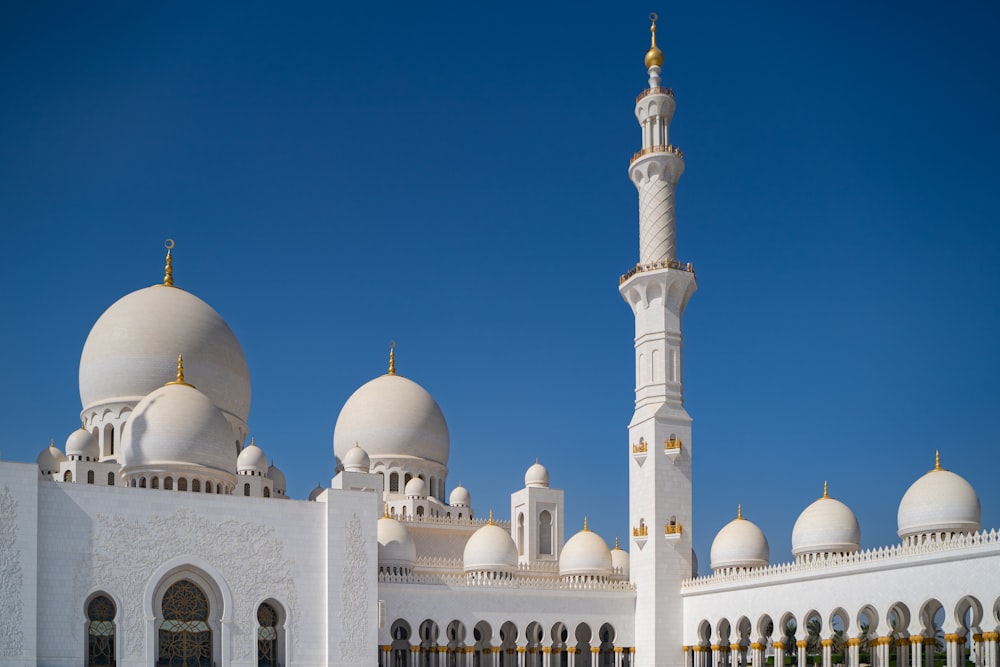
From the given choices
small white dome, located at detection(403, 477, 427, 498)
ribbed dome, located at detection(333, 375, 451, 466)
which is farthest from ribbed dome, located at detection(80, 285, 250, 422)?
small white dome, located at detection(403, 477, 427, 498)

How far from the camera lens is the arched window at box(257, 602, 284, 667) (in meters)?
23.4

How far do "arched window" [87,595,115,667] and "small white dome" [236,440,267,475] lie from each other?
22.6 feet

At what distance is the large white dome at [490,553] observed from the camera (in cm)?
2783

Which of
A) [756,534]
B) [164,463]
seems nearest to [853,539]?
[756,534]

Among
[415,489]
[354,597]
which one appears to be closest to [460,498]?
[415,489]

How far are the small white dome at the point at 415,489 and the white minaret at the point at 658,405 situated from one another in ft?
21.6

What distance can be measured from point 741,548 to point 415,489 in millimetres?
9686

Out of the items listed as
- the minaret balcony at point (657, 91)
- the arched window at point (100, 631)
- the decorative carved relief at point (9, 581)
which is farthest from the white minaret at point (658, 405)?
the decorative carved relief at point (9, 581)

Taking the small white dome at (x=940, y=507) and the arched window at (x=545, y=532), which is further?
the arched window at (x=545, y=532)

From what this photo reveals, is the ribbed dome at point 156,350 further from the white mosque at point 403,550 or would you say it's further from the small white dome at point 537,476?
the small white dome at point 537,476

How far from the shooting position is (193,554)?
2284 centimetres

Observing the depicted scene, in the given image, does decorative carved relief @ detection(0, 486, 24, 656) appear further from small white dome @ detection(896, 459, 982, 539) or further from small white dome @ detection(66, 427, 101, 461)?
small white dome @ detection(896, 459, 982, 539)

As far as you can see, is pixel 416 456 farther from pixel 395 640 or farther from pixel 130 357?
pixel 130 357

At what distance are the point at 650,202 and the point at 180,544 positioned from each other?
14557mm
